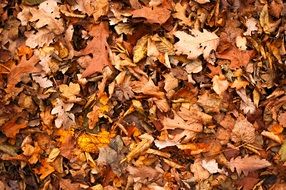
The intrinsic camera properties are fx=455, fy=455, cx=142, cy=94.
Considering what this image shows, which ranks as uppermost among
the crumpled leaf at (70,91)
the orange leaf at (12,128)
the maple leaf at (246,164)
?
the crumpled leaf at (70,91)

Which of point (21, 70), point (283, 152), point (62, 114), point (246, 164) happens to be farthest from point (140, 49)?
point (283, 152)

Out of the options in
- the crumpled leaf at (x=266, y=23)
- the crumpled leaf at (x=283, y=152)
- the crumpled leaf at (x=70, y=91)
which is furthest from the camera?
the crumpled leaf at (x=70, y=91)

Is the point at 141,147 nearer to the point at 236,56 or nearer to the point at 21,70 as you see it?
the point at 236,56

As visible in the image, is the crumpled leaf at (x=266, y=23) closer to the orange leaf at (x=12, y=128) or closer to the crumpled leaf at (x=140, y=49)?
the crumpled leaf at (x=140, y=49)

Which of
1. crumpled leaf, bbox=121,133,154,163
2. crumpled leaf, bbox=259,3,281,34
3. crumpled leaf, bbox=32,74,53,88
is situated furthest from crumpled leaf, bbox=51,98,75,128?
crumpled leaf, bbox=259,3,281,34

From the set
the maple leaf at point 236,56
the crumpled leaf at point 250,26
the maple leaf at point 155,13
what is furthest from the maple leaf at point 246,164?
the maple leaf at point 155,13

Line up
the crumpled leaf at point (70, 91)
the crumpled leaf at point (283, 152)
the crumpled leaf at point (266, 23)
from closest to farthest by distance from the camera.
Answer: the crumpled leaf at point (283, 152) → the crumpled leaf at point (266, 23) → the crumpled leaf at point (70, 91)

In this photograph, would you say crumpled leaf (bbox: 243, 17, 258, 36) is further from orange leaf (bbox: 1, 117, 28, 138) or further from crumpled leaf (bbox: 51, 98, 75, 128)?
orange leaf (bbox: 1, 117, 28, 138)
